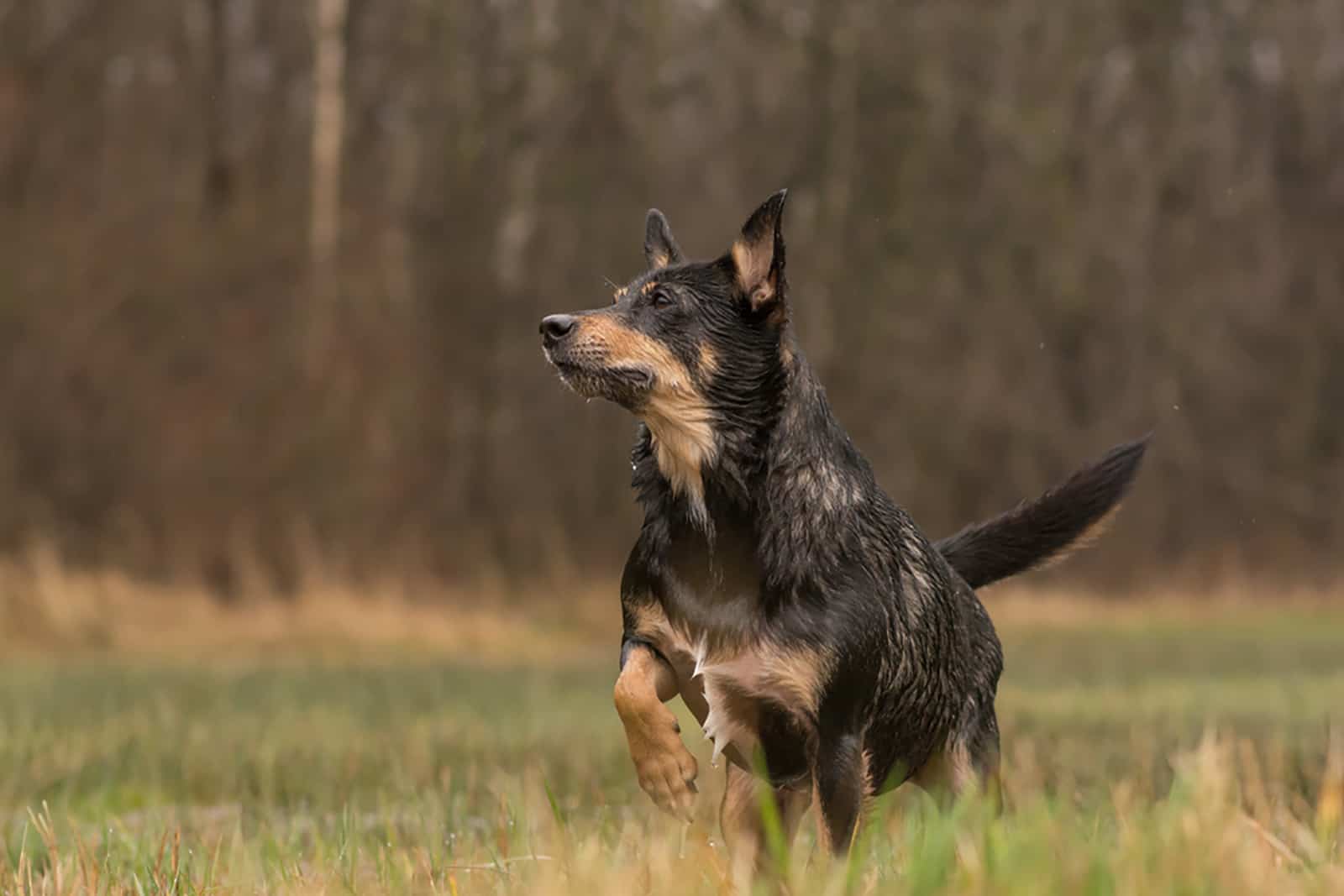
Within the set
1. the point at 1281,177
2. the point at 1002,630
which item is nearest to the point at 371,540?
the point at 1002,630

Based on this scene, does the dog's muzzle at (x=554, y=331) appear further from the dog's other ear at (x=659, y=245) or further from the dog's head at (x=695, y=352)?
the dog's other ear at (x=659, y=245)

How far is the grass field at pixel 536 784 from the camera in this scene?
3.13 m

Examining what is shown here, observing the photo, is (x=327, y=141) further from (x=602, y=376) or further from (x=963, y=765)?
(x=963, y=765)

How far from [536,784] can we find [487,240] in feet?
48.5

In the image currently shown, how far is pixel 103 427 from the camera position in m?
19.1

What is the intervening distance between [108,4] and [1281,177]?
15758mm

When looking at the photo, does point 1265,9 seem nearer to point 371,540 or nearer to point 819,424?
point 371,540

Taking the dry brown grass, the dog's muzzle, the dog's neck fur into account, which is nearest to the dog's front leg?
the dog's neck fur

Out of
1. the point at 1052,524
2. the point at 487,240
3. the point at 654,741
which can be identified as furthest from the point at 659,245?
the point at 487,240

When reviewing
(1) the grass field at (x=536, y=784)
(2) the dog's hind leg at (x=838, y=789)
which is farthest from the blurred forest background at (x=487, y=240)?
(2) the dog's hind leg at (x=838, y=789)

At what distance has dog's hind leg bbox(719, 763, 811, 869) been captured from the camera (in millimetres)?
4422

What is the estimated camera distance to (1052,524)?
5.41 metres

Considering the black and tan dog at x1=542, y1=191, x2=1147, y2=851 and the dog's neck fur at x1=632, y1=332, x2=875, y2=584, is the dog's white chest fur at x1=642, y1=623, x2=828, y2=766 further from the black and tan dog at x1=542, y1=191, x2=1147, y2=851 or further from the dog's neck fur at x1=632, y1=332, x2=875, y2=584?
the dog's neck fur at x1=632, y1=332, x2=875, y2=584

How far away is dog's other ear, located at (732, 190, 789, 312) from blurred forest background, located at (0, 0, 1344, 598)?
1536 cm
